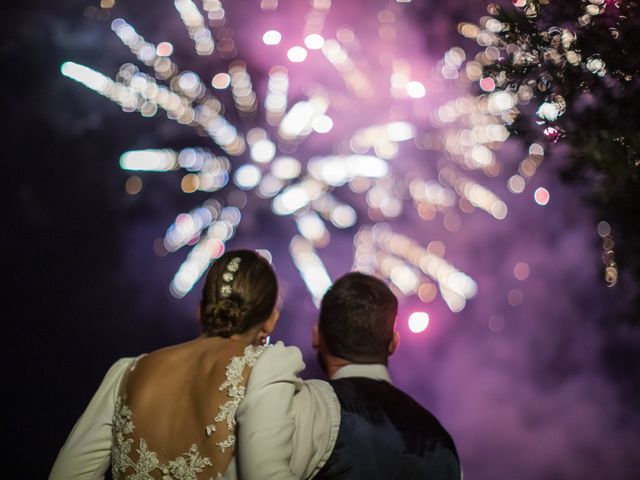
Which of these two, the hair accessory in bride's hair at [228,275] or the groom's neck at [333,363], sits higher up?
the hair accessory in bride's hair at [228,275]

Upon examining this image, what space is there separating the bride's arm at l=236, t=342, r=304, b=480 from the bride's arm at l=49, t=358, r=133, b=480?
554 millimetres

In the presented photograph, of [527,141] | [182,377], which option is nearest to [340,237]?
[527,141]

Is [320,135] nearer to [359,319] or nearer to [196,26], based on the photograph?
[196,26]

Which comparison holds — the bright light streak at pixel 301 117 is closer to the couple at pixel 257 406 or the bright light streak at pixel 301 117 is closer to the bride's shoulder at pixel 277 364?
the couple at pixel 257 406

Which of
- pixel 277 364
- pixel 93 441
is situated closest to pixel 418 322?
pixel 93 441

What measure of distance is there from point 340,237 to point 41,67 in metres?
5.28

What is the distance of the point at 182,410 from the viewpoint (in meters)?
1.90

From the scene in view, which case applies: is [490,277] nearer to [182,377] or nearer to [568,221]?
[568,221]

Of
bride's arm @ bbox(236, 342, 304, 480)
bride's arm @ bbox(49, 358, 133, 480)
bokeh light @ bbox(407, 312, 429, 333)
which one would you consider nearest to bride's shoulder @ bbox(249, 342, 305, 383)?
bride's arm @ bbox(236, 342, 304, 480)

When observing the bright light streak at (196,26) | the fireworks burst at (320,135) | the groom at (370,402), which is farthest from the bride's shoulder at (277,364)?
the bright light streak at (196,26)

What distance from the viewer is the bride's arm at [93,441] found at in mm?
1970

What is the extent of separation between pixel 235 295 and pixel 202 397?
36 cm

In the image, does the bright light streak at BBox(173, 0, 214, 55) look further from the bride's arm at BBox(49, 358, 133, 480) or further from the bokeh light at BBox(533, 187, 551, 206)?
the bride's arm at BBox(49, 358, 133, 480)

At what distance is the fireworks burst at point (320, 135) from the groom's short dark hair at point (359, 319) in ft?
22.1
